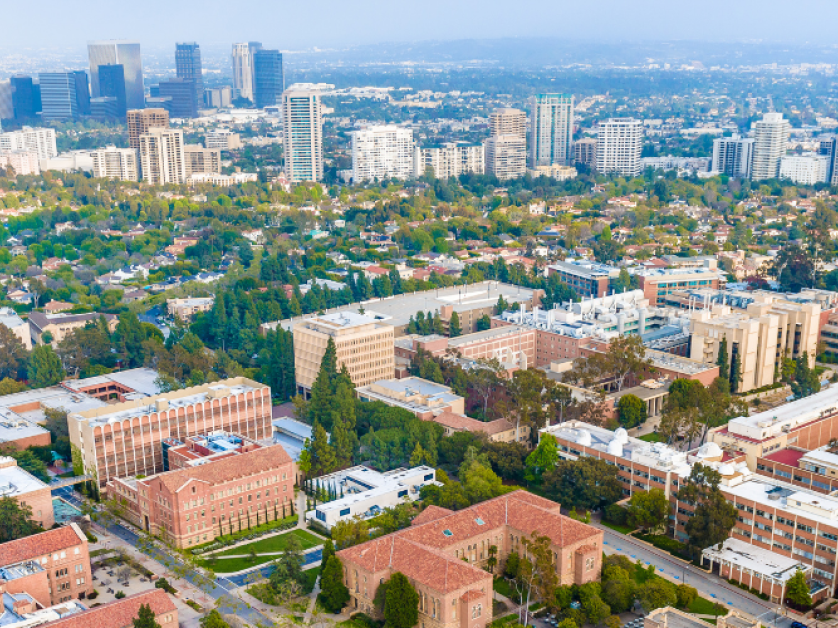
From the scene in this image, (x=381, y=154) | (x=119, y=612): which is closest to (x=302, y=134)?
(x=381, y=154)

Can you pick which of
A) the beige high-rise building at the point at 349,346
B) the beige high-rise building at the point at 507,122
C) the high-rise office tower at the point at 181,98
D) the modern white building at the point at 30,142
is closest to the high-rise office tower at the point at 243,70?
the high-rise office tower at the point at 181,98

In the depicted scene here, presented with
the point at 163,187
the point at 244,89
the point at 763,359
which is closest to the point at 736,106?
the point at 244,89

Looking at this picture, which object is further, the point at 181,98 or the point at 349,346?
the point at 181,98

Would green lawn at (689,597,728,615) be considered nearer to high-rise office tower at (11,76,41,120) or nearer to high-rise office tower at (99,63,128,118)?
high-rise office tower at (11,76,41,120)

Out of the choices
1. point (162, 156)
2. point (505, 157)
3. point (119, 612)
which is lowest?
point (119, 612)

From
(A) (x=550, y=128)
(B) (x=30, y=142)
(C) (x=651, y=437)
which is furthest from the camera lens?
(A) (x=550, y=128)

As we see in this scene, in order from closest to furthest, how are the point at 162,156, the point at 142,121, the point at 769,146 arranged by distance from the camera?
1. the point at 769,146
2. the point at 162,156
3. the point at 142,121

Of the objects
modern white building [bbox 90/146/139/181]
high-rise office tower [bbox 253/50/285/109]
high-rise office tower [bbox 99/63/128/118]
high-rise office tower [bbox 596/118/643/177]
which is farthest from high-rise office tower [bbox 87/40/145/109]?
high-rise office tower [bbox 596/118/643/177]

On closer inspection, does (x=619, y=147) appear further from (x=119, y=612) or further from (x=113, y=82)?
(x=119, y=612)
